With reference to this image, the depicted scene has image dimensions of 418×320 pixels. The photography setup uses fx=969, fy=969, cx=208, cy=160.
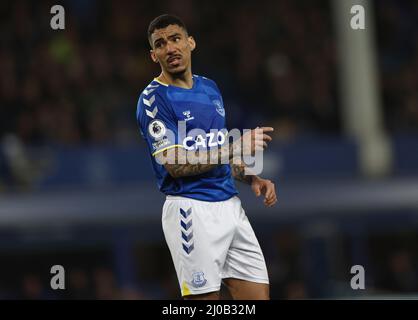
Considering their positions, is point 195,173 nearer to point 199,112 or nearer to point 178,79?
point 199,112

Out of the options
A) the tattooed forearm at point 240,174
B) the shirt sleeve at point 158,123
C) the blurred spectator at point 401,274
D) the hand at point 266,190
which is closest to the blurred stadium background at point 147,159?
the blurred spectator at point 401,274

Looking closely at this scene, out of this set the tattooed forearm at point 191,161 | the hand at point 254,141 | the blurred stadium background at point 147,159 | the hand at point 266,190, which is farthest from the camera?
the blurred stadium background at point 147,159

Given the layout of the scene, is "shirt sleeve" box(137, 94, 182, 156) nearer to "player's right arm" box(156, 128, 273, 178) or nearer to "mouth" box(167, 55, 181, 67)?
"player's right arm" box(156, 128, 273, 178)

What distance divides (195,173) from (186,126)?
0.24 m

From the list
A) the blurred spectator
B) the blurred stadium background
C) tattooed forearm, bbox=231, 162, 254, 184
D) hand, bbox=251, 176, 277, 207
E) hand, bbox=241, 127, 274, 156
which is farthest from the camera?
the blurred stadium background

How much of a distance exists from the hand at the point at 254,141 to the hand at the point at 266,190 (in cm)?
40

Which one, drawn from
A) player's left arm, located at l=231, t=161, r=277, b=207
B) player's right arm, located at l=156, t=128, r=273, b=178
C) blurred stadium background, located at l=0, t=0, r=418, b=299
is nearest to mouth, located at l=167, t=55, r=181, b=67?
player's right arm, located at l=156, t=128, r=273, b=178

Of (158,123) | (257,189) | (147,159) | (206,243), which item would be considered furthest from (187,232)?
(147,159)

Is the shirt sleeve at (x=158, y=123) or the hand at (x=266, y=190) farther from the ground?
the shirt sleeve at (x=158, y=123)

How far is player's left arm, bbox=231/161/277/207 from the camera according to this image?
491 cm

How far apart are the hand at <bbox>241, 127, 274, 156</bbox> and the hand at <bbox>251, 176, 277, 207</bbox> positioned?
0.40 m

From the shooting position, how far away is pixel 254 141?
454cm

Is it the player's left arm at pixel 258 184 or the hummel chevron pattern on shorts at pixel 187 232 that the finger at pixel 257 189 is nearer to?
the player's left arm at pixel 258 184

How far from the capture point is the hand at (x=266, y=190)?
16.1ft
